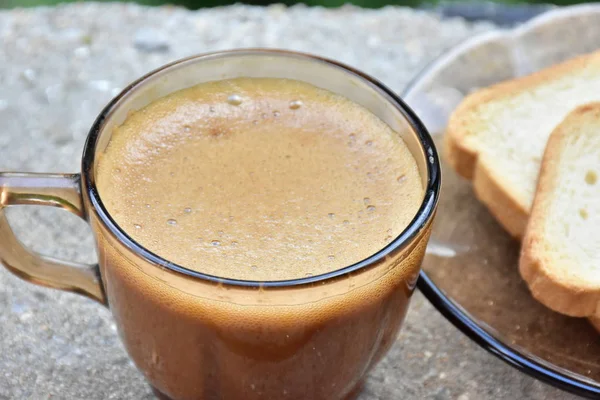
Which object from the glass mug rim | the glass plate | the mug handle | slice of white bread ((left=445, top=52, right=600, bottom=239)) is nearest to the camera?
the glass mug rim

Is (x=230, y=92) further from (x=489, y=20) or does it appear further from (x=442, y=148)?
(x=489, y=20)

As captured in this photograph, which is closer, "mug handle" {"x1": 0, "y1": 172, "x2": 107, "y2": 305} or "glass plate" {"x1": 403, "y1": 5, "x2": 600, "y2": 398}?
"mug handle" {"x1": 0, "y1": 172, "x2": 107, "y2": 305}

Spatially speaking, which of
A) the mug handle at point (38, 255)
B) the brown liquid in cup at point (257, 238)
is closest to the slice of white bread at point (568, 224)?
the brown liquid in cup at point (257, 238)

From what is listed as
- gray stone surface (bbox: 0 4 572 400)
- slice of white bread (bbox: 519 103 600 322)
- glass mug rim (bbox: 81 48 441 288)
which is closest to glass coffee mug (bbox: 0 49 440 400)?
glass mug rim (bbox: 81 48 441 288)

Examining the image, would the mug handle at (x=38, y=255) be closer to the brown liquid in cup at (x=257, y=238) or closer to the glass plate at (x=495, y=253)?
the brown liquid in cup at (x=257, y=238)

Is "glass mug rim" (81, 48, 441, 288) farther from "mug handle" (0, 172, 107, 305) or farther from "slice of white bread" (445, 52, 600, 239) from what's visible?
"slice of white bread" (445, 52, 600, 239)
